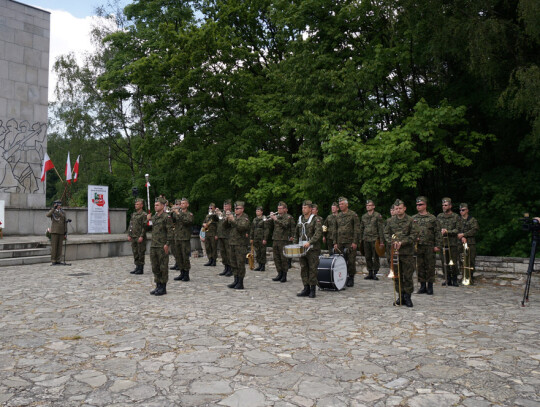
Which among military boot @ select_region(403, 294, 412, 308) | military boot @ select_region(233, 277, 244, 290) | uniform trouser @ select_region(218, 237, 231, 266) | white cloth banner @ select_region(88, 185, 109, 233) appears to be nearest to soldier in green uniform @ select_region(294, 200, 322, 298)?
military boot @ select_region(233, 277, 244, 290)

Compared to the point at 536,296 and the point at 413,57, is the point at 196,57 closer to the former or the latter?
the point at 413,57

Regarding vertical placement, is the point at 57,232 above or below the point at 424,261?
above

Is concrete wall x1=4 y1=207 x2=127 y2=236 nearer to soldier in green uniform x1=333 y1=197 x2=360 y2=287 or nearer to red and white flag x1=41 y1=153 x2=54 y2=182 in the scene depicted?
red and white flag x1=41 y1=153 x2=54 y2=182

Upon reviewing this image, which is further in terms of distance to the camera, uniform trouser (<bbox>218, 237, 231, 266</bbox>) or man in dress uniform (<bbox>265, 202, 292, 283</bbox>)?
uniform trouser (<bbox>218, 237, 231, 266</bbox>)

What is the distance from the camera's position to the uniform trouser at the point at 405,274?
28.1ft

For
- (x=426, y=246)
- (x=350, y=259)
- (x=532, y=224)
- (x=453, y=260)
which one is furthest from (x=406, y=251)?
(x=453, y=260)

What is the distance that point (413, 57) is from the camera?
1551 centimetres

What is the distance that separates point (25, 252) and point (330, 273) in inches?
436

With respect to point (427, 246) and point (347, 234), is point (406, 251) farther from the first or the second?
point (347, 234)

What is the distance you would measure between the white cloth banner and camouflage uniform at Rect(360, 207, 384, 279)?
511 inches

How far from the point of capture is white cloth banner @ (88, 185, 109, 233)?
20203mm

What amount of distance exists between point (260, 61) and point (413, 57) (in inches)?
377

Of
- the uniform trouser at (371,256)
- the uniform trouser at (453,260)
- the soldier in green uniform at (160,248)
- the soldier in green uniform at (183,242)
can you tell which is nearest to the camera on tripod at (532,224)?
the uniform trouser at (453,260)

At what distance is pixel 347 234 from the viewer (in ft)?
39.2
